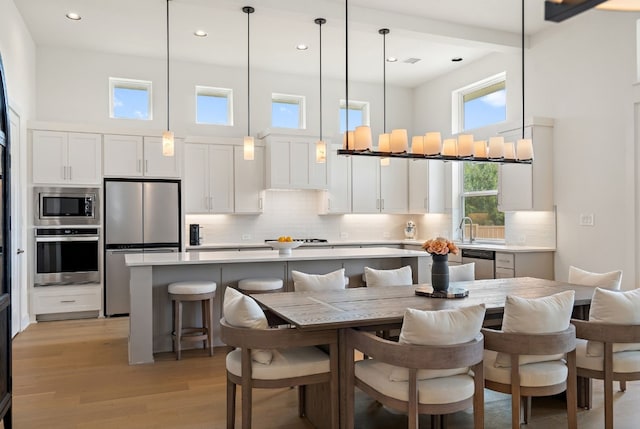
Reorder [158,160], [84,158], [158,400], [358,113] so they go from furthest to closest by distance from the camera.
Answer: [358,113], [158,160], [84,158], [158,400]

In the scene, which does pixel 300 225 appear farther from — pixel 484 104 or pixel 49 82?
pixel 49 82

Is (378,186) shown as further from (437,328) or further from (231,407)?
(437,328)

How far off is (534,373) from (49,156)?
5.85 metres

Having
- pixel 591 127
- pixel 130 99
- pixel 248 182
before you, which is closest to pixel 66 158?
pixel 130 99

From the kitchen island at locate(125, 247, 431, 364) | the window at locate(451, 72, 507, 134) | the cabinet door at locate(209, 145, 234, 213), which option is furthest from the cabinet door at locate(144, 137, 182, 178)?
the window at locate(451, 72, 507, 134)

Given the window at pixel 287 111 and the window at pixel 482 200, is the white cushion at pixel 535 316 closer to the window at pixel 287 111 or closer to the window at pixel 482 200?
the window at pixel 482 200

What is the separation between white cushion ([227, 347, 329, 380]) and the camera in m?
2.69

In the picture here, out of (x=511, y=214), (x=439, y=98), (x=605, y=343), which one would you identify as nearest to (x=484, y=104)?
(x=439, y=98)

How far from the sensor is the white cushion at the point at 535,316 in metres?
2.67

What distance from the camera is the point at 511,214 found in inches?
258

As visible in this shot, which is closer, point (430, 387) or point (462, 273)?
point (430, 387)

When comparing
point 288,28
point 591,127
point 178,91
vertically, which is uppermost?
point 288,28

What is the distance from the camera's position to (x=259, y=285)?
4684 mm

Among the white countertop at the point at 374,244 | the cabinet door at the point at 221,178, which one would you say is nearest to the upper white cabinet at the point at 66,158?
the cabinet door at the point at 221,178
